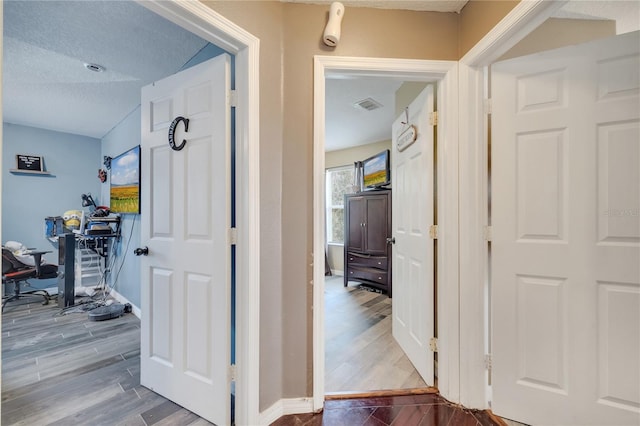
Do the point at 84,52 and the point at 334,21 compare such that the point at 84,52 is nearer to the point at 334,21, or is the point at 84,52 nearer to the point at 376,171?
the point at 334,21

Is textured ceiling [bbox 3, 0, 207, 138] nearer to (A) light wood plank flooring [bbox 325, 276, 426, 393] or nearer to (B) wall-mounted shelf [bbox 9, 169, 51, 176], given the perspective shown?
(B) wall-mounted shelf [bbox 9, 169, 51, 176]

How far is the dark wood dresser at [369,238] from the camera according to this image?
3.83m

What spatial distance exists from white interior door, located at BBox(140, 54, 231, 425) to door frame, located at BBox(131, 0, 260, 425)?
0.24ft

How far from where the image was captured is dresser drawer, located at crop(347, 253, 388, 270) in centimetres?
388

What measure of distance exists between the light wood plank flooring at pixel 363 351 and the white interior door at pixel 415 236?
0.41 ft

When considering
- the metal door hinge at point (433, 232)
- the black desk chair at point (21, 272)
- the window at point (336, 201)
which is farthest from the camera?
the window at point (336, 201)

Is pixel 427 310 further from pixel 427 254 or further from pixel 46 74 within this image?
pixel 46 74

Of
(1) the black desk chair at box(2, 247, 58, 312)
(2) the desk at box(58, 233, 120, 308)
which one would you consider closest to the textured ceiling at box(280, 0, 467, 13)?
(2) the desk at box(58, 233, 120, 308)

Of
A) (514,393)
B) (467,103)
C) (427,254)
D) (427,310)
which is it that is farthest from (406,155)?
(514,393)

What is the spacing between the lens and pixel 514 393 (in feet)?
5.15

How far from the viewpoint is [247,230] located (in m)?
1.46

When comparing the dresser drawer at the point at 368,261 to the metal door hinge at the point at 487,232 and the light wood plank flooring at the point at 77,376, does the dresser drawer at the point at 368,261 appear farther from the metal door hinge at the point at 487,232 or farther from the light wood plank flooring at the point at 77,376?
the light wood plank flooring at the point at 77,376

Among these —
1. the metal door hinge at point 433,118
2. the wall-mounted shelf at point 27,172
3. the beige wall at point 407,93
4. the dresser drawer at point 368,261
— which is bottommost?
the dresser drawer at point 368,261

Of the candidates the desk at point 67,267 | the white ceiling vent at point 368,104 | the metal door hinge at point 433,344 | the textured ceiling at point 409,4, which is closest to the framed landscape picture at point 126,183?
the desk at point 67,267
